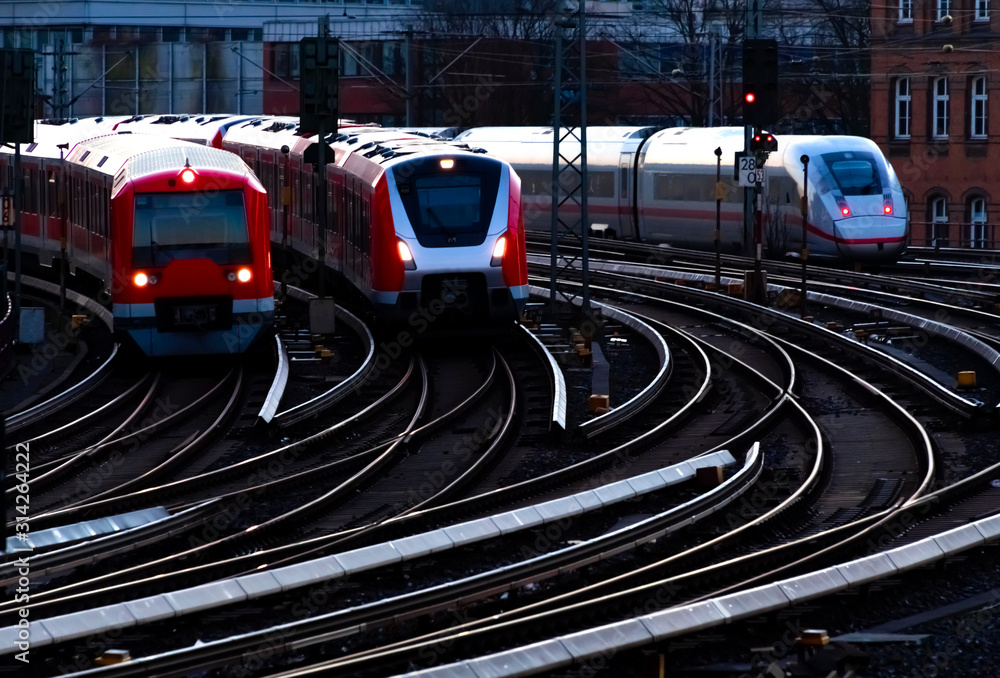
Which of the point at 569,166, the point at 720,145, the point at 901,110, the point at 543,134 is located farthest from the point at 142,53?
the point at 569,166

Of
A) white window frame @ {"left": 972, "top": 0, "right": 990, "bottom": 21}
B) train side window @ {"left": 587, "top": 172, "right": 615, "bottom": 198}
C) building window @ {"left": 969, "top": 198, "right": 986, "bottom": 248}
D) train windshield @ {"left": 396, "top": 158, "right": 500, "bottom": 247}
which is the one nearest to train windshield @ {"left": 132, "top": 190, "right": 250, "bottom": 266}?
train windshield @ {"left": 396, "top": 158, "right": 500, "bottom": 247}

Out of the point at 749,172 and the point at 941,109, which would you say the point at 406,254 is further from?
the point at 941,109

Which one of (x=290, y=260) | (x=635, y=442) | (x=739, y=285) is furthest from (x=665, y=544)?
(x=290, y=260)

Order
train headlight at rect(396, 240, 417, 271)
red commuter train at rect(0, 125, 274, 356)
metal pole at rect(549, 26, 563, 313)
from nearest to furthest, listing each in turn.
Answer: red commuter train at rect(0, 125, 274, 356)
train headlight at rect(396, 240, 417, 271)
metal pole at rect(549, 26, 563, 313)

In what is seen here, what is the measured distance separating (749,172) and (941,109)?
23507 millimetres

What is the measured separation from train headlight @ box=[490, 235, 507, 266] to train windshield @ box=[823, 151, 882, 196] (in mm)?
12688

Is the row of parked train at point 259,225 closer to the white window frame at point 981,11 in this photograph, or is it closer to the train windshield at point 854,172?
the train windshield at point 854,172

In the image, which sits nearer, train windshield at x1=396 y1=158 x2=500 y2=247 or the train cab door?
train windshield at x1=396 y1=158 x2=500 y2=247

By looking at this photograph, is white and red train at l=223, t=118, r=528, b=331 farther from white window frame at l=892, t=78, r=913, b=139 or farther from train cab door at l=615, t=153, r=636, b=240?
white window frame at l=892, t=78, r=913, b=139

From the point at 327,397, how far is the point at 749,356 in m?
6.07

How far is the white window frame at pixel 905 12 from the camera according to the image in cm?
4738

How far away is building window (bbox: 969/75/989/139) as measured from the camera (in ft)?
150

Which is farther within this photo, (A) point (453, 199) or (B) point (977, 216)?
(B) point (977, 216)

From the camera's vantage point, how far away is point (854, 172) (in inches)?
1235
